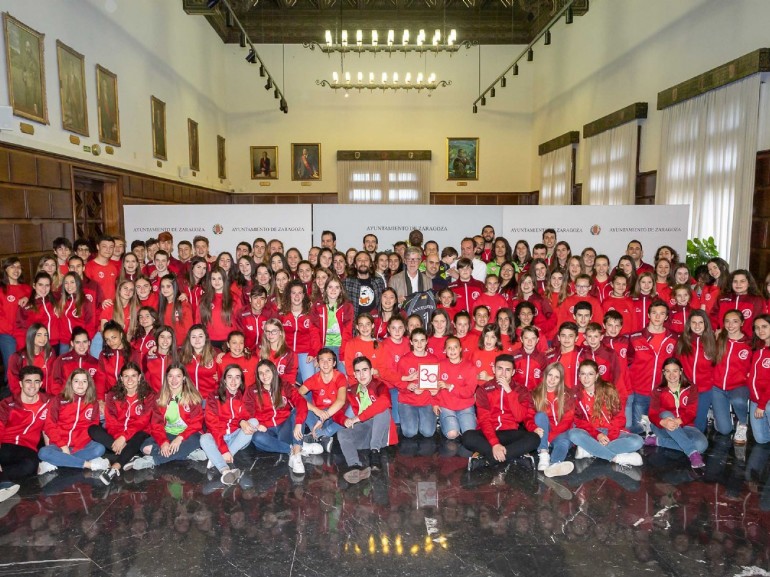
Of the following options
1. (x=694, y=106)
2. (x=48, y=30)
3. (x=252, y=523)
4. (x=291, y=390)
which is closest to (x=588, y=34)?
(x=694, y=106)

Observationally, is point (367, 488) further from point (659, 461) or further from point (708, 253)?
point (708, 253)

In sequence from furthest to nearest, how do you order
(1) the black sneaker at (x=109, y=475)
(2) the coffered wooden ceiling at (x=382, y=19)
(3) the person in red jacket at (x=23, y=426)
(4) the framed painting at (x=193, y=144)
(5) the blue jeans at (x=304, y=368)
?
1. (2) the coffered wooden ceiling at (x=382, y=19)
2. (4) the framed painting at (x=193, y=144)
3. (5) the blue jeans at (x=304, y=368)
4. (3) the person in red jacket at (x=23, y=426)
5. (1) the black sneaker at (x=109, y=475)

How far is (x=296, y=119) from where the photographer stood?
848 inches

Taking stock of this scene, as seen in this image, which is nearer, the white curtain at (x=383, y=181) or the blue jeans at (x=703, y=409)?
the blue jeans at (x=703, y=409)

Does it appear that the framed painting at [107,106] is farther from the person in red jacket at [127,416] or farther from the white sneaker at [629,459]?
the white sneaker at [629,459]

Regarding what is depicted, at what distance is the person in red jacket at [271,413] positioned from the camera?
5.45 m

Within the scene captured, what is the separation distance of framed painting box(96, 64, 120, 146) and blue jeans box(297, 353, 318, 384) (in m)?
7.24

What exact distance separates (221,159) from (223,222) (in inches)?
444

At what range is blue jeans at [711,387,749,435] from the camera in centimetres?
583

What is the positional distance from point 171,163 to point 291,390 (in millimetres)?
11507

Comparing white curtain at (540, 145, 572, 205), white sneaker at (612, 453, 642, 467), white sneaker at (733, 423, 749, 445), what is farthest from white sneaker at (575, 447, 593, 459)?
white curtain at (540, 145, 572, 205)

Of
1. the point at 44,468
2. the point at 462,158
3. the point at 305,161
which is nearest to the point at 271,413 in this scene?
the point at 44,468

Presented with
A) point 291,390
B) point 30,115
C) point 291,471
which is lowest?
point 291,471

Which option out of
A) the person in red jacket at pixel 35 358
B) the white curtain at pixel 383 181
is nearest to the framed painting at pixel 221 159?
the white curtain at pixel 383 181
